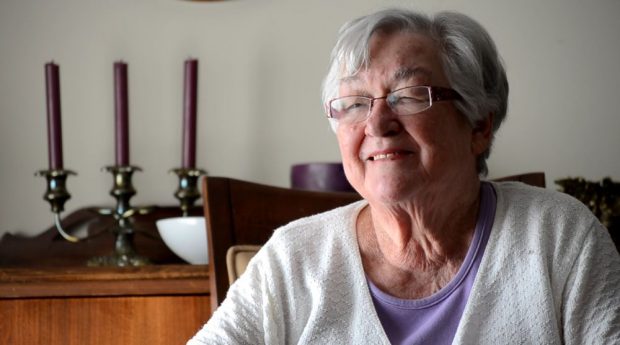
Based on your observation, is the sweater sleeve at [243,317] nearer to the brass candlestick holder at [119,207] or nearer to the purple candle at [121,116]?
the brass candlestick holder at [119,207]

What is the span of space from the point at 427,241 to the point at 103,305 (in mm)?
653

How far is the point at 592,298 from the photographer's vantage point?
3.74 feet

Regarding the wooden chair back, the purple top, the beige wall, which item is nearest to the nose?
the purple top

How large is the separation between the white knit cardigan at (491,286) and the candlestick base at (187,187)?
0.50 m

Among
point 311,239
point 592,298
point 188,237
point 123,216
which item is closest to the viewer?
point 592,298

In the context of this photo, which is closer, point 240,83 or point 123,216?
point 123,216

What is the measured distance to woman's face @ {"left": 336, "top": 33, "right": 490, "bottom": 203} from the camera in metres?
1.21

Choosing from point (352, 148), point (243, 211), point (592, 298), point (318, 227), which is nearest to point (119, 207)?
point (243, 211)

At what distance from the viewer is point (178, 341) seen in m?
1.49

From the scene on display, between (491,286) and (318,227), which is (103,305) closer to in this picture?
(318,227)

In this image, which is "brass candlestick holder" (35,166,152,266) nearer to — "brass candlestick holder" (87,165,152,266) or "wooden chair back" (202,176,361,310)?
"brass candlestick holder" (87,165,152,266)

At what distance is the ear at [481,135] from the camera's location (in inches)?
51.5

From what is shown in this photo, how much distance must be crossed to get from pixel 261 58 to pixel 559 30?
2.61 ft

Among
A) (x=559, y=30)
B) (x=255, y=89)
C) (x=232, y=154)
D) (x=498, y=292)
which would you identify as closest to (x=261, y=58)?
(x=255, y=89)
